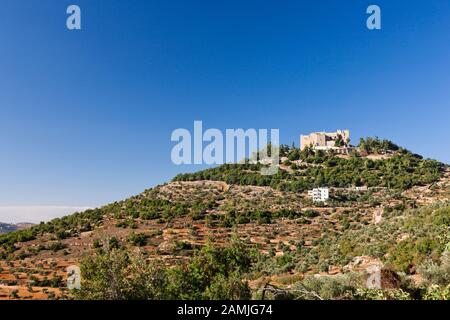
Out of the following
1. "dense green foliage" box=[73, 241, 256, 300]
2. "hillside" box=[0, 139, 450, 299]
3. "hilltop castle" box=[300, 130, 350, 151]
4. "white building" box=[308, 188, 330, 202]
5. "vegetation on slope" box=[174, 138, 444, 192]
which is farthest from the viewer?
"hilltop castle" box=[300, 130, 350, 151]

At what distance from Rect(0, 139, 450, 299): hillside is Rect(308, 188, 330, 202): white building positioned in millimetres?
1131

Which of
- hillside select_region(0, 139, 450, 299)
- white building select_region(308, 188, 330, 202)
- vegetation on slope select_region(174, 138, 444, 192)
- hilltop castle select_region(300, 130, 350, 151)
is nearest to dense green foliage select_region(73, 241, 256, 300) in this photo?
hillside select_region(0, 139, 450, 299)

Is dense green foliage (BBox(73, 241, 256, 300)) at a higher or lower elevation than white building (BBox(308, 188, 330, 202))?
lower

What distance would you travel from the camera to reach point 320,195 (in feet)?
181

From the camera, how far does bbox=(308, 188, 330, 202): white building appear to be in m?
54.5

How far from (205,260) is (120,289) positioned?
476cm

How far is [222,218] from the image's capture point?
157 feet

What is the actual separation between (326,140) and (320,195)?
38.6 m

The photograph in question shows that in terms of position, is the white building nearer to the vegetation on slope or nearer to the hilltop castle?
the vegetation on slope

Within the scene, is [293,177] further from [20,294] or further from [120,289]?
[120,289]

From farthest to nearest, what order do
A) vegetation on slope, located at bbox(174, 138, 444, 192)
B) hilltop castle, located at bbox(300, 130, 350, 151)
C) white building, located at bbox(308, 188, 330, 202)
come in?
1. hilltop castle, located at bbox(300, 130, 350, 151)
2. vegetation on slope, located at bbox(174, 138, 444, 192)
3. white building, located at bbox(308, 188, 330, 202)

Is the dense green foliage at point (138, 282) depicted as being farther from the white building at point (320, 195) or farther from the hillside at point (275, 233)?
the white building at point (320, 195)

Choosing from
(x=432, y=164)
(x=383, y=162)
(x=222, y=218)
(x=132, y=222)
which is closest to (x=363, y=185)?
(x=383, y=162)

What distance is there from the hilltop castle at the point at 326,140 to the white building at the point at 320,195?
32.3 meters
